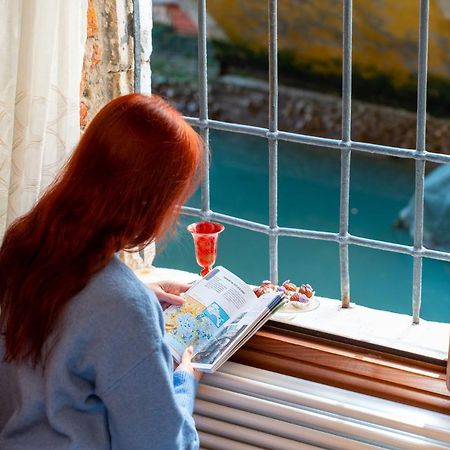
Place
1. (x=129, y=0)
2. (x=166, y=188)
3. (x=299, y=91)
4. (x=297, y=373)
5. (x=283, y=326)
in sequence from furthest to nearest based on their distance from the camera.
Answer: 1. (x=299, y=91)
2. (x=129, y=0)
3. (x=283, y=326)
4. (x=297, y=373)
5. (x=166, y=188)

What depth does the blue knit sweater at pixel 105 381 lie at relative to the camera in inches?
57.4

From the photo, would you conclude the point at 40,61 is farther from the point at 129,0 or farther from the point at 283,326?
the point at 283,326

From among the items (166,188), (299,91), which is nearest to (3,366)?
(166,188)

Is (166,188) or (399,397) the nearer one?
(166,188)

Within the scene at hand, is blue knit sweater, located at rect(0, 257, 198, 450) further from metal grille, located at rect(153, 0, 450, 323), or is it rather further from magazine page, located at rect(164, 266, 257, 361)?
metal grille, located at rect(153, 0, 450, 323)

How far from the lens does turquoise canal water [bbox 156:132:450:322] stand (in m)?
6.22

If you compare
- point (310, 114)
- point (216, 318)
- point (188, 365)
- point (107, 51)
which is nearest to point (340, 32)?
point (310, 114)

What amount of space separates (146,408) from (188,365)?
1.08ft

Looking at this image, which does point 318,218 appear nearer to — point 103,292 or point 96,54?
point 96,54

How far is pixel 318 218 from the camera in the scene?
714cm

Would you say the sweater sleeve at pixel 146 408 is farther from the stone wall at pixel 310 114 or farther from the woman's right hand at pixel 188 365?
the stone wall at pixel 310 114

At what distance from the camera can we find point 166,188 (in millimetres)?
1464

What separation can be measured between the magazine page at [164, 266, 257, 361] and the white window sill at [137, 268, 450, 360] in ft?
0.81

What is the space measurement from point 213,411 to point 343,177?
0.64 meters
